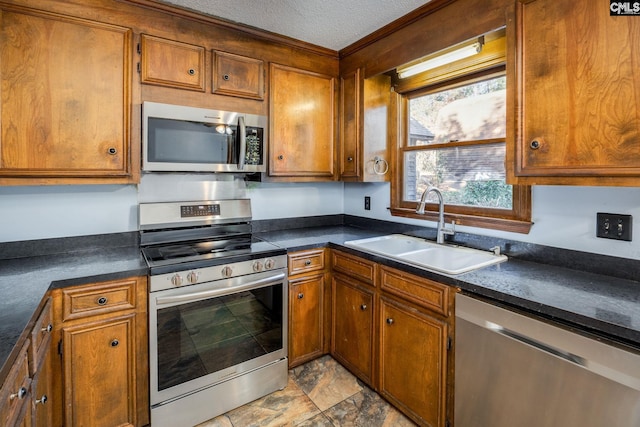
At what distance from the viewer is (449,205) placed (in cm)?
221

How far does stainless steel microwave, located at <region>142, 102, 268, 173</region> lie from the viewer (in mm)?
1917

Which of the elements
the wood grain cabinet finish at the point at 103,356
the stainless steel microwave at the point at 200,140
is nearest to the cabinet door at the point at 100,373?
the wood grain cabinet finish at the point at 103,356

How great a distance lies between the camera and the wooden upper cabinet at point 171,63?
1.90 m

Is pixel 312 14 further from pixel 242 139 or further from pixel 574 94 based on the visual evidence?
pixel 574 94

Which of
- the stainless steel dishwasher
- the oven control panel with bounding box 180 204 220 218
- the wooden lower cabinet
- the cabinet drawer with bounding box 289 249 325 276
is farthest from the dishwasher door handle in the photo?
the oven control panel with bounding box 180 204 220 218

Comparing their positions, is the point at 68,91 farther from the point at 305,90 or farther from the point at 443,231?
the point at 443,231

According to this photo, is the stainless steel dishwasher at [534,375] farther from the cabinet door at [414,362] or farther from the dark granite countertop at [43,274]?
the dark granite countertop at [43,274]

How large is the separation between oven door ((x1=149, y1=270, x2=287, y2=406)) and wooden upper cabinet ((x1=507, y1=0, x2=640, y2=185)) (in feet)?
4.80

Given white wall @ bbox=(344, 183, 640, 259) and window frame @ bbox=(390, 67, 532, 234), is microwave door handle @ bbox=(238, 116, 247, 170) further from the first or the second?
white wall @ bbox=(344, 183, 640, 259)

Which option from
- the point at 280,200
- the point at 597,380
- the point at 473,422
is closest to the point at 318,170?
the point at 280,200

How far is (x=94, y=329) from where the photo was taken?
156 cm

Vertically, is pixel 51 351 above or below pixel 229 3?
below

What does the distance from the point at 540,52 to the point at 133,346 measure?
2.24m

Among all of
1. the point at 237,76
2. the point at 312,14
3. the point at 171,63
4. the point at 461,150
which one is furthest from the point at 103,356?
the point at 461,150
